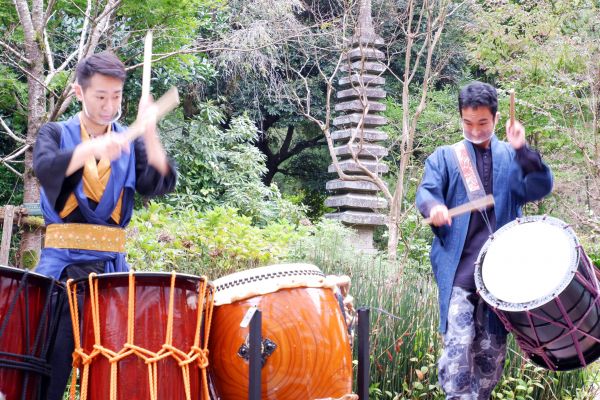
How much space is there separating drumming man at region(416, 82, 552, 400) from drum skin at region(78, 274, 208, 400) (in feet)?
3.80

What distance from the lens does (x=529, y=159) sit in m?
3.08

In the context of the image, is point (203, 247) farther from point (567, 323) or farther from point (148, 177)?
point (567, 323)

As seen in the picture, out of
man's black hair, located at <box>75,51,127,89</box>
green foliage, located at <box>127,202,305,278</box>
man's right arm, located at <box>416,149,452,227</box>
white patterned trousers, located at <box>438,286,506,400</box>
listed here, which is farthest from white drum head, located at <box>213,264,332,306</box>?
green foliage, located at <box>127,202,305,278</box>

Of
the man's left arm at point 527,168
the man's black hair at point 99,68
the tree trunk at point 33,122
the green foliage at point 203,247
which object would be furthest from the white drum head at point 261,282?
the tree trunk at point 33,122

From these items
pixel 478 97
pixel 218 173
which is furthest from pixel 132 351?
pixel 218 173

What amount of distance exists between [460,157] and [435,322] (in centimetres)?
140

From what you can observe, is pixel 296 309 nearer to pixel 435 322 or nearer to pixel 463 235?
pixel 463 235

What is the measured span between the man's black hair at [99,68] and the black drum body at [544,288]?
1569mm

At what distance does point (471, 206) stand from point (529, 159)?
0.97ft

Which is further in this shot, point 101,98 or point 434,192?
point 434,192

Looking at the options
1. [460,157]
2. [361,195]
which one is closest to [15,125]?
[361,195]

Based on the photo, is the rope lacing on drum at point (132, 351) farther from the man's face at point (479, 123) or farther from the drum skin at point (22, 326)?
the man's face at point (479, 123)

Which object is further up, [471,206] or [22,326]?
[471,206]

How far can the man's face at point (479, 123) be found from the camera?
3178 mm
